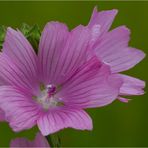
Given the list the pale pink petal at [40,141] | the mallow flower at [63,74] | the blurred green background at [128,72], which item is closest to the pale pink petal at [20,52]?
the mallow flower at [63,74]

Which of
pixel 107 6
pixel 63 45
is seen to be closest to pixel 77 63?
pixel 63 45

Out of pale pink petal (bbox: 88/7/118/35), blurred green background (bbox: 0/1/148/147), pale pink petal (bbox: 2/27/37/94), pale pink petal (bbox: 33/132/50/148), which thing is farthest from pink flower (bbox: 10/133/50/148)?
blurred green background (bbox: 0/1/148/147)

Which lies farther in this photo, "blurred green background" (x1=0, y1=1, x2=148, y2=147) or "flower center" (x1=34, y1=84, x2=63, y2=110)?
"blurred green background" (x1=0, y1=1, x2=148, y2=147)

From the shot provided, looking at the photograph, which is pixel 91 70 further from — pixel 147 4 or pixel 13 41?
pixel 147 4

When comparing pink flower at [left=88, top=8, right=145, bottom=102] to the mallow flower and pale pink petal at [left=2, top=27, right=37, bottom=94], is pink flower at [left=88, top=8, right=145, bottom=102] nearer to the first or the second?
the mallow flower

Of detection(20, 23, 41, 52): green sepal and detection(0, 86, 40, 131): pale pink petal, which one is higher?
detection(20, 23, 41, 52): green sepal

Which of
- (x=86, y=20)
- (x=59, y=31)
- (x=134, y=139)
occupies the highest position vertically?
(x=59, y=31)

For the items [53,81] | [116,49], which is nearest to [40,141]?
[53,81]
